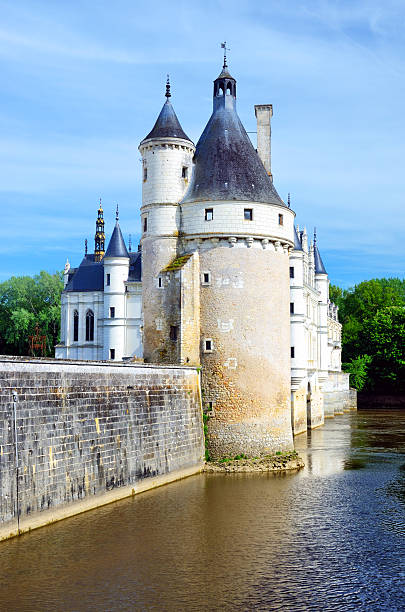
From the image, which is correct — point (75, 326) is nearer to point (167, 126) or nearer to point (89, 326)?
point (89, 326)

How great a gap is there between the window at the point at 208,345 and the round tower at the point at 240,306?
37mm

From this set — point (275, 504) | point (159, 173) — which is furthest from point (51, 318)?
point (275, 504)

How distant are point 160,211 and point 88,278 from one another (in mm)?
35416

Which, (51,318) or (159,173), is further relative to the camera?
(51,318)

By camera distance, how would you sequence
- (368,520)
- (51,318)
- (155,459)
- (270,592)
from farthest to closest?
(51,318)
(155,459)
(368,520)
(270,592)

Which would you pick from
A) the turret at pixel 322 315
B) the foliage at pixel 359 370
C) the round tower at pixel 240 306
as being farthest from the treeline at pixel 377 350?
the round tower at pixel 240 306

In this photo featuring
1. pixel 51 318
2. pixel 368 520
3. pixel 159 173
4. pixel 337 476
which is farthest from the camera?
pixel 51 318

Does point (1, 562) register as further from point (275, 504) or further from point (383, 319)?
point (383, 319)

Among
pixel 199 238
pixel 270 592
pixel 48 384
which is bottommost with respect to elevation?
pixel 270 592

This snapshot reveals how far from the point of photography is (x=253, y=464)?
26.9m

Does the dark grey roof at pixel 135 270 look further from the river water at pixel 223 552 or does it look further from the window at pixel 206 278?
the river water at pixel 223 552

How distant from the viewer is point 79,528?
17922 mm

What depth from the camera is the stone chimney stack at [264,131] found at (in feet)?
120

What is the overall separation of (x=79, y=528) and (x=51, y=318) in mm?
57953
